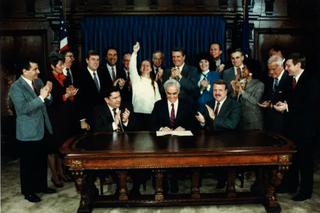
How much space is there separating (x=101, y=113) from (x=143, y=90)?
84 cm

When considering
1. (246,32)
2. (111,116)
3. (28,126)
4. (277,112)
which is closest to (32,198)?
(28,126)

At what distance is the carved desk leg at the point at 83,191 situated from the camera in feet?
13.2

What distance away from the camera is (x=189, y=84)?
559 centimetres

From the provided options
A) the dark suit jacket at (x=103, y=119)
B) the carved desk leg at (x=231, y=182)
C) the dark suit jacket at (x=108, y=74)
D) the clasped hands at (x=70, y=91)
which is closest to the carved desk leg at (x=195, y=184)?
the carved desk leg at (x=231, y=182)

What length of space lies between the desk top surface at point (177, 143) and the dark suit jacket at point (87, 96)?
94cm

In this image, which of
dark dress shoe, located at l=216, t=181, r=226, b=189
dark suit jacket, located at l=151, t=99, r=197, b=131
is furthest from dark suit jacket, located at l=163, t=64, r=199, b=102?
dark dress shoe, located at l=216, t=181, r=226, b=189

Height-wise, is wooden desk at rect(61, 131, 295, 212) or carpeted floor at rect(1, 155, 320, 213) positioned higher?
wooden desk at rect(61, 131, 295, 212)

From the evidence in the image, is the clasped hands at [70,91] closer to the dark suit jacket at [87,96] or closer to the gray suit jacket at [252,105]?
the dark suit jacket at [87,96]

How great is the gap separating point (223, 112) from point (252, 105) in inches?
21.6

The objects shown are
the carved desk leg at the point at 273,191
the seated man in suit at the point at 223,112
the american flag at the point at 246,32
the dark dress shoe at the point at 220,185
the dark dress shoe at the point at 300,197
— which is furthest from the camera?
the american flag at the point at 246,32

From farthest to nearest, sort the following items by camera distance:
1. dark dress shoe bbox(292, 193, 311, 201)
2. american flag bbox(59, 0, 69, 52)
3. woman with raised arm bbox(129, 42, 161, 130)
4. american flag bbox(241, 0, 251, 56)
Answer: american flag bbox(241, 0, 251, 56), american flag bbox(59, 0, 69, 52), woman with raised arm bbox(129, 42, 161, 130), dark dress shoe bbox(292, 193, 311, 201)

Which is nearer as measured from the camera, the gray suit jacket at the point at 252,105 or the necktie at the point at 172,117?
the necktie at the point at 172,117

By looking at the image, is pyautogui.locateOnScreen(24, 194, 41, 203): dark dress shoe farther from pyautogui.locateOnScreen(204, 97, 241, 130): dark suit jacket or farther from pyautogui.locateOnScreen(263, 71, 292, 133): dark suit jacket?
pyautogui.locateOnScreen(263, 71, 292, 133): dark suit jacket

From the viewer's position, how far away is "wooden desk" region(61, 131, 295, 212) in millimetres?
3879
